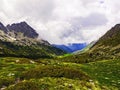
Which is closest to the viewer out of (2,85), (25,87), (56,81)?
(25,87)

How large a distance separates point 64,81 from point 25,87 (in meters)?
3.71

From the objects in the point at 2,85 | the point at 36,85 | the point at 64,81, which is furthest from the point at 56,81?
the point at 2,85

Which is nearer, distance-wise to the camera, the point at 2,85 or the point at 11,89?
the point at 11,89

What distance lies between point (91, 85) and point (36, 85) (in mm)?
5675

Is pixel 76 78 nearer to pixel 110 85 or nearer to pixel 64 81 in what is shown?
pixel 64 81

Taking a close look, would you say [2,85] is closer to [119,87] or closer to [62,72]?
[62,72]

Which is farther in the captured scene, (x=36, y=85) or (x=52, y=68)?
(x=52, y=68)

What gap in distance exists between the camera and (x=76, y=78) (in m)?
28.5

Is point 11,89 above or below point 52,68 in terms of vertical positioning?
below

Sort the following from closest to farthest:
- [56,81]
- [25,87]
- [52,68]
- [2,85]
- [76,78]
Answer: [25,87], [56,81], [76,78], [52,68], [2,85]

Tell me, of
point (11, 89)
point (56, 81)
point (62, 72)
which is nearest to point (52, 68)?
point (62, 72)

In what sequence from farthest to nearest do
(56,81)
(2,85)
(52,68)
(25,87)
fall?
(2,85) → (52,68) → (56,81) → (25,87)

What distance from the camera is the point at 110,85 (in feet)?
111

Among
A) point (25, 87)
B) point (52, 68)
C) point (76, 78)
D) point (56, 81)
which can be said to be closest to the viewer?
point (25, 87)
